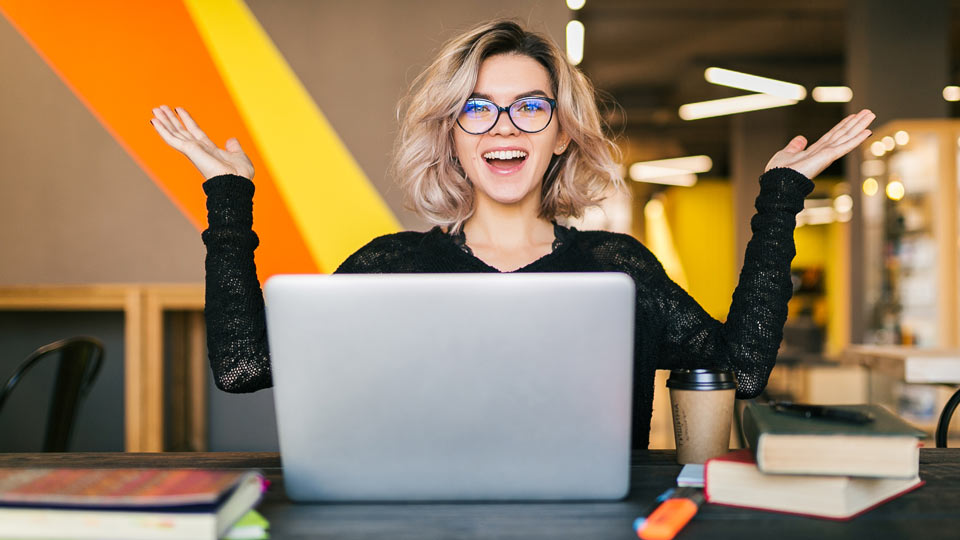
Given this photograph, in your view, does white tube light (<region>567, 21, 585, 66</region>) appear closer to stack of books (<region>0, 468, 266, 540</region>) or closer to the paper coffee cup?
the paper coffee cup

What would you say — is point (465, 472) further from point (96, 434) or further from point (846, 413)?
point (96, 434)

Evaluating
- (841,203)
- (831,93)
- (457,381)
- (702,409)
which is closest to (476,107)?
(702,409)

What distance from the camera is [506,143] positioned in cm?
177

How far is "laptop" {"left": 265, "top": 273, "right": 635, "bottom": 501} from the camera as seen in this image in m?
0.92

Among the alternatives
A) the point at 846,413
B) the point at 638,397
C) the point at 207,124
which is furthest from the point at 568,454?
the point at 207,124

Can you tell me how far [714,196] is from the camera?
15398mm

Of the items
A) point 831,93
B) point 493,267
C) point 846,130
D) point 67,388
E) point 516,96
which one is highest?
point 831,93

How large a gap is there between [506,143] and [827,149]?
2.10ft

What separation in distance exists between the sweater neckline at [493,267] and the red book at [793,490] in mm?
910

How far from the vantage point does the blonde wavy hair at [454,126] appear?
71.6 inches

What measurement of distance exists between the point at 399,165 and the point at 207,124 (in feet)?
5.75

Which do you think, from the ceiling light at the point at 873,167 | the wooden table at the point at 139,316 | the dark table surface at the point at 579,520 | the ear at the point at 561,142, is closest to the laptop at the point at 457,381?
the dark table surface at the point at 579,520

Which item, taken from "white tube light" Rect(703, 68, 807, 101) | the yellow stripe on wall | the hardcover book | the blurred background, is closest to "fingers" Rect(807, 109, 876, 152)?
the hardcover book

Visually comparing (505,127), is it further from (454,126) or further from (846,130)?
(846,130)
